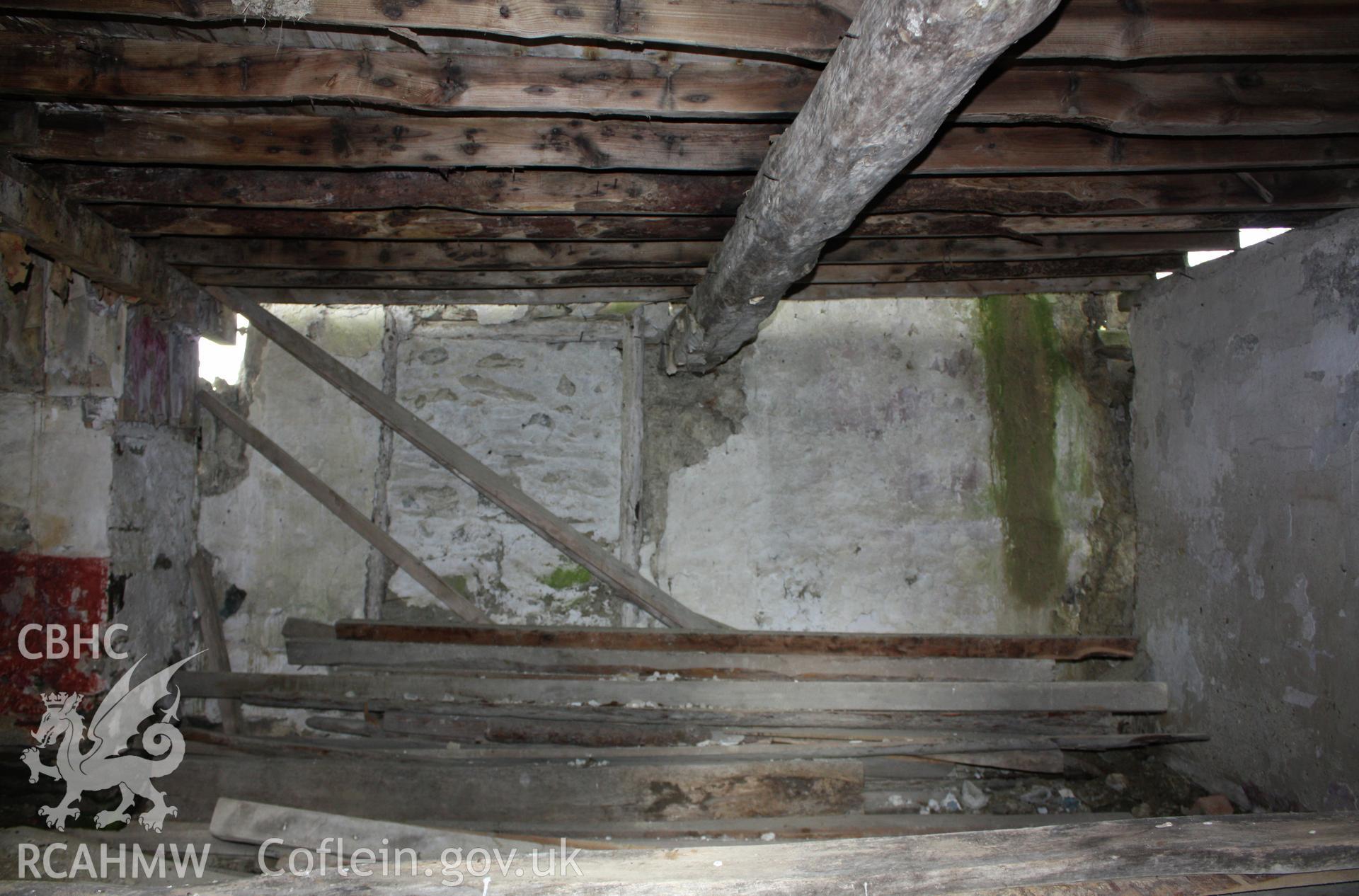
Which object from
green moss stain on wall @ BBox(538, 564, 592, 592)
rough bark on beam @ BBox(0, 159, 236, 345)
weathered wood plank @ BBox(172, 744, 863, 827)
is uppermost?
rough bark on beam @ BBox(0, 159, 236, 345)

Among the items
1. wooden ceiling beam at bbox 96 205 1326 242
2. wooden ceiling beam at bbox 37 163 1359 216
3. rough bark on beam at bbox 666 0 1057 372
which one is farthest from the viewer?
wooden ceiling beam at bbox 96 205 1326 242

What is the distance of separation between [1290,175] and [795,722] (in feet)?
9.85

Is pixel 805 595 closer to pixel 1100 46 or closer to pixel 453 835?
pixel 453 835

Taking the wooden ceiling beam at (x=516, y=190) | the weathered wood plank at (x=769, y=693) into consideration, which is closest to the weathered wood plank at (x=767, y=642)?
the weathered wood plank at (x=769, y=693)

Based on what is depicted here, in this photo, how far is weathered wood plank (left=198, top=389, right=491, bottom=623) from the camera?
4.03 meters

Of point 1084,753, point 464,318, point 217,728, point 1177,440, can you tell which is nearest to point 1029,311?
point 1177,440

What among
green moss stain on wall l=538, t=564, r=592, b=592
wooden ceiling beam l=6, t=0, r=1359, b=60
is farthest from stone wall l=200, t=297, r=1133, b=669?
wooden ceiling beam l=6, t=0, r=1359, b=60

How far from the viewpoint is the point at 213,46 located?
212cm

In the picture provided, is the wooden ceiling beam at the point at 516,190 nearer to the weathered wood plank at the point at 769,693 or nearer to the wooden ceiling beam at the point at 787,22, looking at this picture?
the wooden ceiling beam at the point at 787,22

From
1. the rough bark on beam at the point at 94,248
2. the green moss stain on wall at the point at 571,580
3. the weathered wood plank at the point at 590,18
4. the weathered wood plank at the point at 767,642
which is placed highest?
the weathered wood plank at the point at 590,18

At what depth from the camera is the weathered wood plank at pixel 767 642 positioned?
148 inches

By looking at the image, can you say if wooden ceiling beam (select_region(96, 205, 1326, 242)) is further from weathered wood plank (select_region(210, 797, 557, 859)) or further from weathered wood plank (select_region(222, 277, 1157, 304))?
weathered wood plank (select_region(210, 797, 557, 859))

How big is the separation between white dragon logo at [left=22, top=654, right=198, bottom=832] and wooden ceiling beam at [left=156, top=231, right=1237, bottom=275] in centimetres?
202

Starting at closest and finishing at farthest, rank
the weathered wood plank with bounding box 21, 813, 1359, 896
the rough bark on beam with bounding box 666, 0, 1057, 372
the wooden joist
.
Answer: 1. the rough bark on beam with bounding box 666, 0, 1057, 372
2. the weathered wood plank with bounding box 21, 813, 1359, 896
3. the wooden joist
